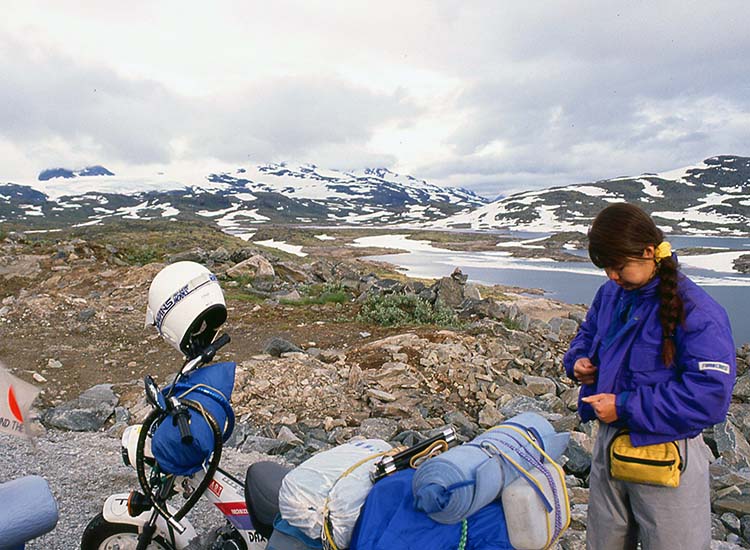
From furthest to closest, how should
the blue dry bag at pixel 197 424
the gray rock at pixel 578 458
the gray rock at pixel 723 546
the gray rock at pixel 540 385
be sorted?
the gray rock at pixel 540 385 < the gray rock at pixel 578 458 < the gray rock at pixel 723 546 < the blue dry bag at pixel 197 424

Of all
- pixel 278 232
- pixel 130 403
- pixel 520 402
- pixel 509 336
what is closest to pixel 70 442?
pixel 130 403

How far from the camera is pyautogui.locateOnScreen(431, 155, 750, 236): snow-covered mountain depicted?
106 metres

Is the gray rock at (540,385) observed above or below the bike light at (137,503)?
below

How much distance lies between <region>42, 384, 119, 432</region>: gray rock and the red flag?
202 inches

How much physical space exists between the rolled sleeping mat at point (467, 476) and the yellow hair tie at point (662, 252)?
37.0 inches

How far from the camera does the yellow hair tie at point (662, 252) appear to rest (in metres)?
2.15

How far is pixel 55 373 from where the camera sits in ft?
27.2

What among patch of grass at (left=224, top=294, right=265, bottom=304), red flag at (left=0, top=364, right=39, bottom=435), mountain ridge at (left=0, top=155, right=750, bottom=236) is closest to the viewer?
red flag at (left=0, top=364, right=39, bottom=435)

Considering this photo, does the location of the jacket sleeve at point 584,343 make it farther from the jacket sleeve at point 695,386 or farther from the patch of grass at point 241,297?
the patch of grass at point 241,297

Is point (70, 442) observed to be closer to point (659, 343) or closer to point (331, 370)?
point (331, 370)

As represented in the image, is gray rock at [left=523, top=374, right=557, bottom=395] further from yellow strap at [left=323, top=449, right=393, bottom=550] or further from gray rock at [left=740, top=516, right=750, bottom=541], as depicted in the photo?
yellow strap at [left=323, top=449, right=393, bottom=550]

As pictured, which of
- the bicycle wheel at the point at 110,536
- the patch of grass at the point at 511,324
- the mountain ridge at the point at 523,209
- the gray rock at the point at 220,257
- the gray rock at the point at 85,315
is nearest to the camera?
the bicycle wheel at the point at 110,536

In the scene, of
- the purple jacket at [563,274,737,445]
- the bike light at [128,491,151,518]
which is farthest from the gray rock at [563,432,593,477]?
the bike light at [128,491,151,518]

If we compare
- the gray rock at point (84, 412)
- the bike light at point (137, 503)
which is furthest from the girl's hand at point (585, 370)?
the gray rock at point (84, 412)
